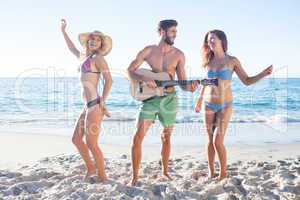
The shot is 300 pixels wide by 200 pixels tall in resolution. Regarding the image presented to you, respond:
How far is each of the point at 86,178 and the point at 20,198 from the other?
35.5 inches

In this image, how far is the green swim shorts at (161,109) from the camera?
448cm

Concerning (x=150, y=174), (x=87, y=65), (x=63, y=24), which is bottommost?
(x=150, y=174)

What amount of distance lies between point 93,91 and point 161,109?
866mm

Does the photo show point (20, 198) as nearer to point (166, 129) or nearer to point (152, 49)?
point (166, 129)

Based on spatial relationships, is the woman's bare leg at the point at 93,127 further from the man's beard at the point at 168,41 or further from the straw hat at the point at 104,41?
the man's beard at the point at 168,41

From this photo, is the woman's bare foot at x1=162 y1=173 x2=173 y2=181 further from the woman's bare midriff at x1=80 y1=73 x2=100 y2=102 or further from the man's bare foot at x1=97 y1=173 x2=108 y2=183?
the woman's bare midriff at x1=80 y1=73 x2=100 y2=102

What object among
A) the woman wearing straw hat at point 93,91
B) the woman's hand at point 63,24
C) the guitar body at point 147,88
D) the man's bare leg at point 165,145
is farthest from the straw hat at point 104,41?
the man's bare leg at point 165,145

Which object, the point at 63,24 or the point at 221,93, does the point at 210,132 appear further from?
the point at 63,24

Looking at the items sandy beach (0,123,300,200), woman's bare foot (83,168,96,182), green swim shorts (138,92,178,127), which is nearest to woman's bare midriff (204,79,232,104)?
green swim shorts (138,92,178,127)

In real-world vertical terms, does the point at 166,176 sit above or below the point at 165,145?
below

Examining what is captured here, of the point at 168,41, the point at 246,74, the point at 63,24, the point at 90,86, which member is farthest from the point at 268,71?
the point at 63,24

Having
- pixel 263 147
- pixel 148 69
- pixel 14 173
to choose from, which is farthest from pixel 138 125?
pixel 263 147

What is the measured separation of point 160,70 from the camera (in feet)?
15.0

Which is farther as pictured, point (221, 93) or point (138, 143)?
point (221, 93)
